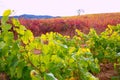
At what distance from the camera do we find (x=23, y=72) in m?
3.36

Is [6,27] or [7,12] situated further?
[6,27]

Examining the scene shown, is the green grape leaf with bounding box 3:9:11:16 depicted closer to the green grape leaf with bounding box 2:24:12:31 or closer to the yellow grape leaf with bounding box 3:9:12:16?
the yellow grape leaf with bounding box 3:9:12:16

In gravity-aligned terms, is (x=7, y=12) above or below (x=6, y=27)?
above

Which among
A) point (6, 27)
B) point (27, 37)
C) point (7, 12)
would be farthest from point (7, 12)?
point (27, 37)

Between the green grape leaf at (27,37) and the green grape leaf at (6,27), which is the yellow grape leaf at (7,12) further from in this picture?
the green grape leaf at (27,37)

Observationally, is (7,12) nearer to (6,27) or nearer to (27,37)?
(6,27)

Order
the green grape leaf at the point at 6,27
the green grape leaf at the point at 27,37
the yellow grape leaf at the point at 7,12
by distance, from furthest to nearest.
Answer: the green grape leaf at the point at 27,37 < the green grape leaf at the point at 6,27 < the yellow grape leaf at the point at 7,12

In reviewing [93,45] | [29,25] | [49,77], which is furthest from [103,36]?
[29,25]

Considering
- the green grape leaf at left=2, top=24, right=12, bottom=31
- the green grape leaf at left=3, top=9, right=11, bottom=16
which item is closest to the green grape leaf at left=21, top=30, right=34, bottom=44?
the green grape leaf at left=2, top=24, right=12, bottom=31

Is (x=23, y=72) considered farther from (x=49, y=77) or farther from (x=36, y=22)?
(x=36, y=22)

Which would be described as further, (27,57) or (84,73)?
(84,73)

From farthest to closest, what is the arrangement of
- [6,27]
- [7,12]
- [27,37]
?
[27,37], [6,27], [7,12]

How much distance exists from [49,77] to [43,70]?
524mm

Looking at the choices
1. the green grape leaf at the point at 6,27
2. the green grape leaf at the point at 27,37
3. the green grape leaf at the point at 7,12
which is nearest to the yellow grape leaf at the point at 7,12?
the green grape leaf at the point at 7,12
